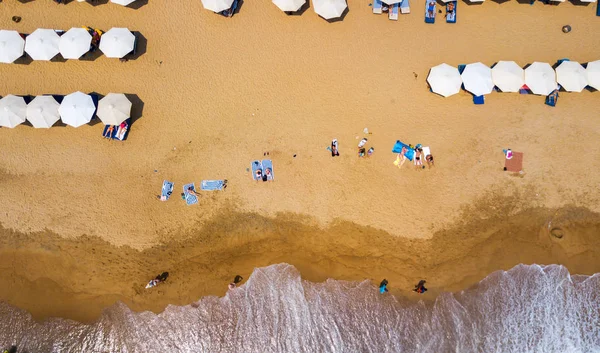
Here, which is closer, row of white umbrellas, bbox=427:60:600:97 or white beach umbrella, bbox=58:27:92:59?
row of white umbrellas, bbox=427:60:600:97

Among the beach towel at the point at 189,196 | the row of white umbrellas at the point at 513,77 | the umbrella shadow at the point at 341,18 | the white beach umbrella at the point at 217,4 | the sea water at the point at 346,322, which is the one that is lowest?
the sea water at the point at 346,322

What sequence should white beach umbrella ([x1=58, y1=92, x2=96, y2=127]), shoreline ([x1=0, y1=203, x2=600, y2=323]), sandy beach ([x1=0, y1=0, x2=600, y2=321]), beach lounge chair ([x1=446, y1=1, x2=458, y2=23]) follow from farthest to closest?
beach lounge chair ([x1=446, y1=1, x2=458, y2=23]), sandy beach ([x1=0, y1=0, x2=600, y2=321]), shoreline ([x1=0, y1=203, x2=600, y2=323]), white beach umbrella ([x1=58, y1=92, x2=96, y2=127])

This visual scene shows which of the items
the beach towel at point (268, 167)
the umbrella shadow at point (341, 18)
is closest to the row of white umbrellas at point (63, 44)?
the beach towel at point (268, 167)

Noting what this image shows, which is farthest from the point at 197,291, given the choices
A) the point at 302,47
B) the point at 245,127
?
the point at 302,47

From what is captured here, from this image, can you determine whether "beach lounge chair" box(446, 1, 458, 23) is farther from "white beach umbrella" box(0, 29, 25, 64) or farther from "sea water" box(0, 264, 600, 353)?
"white beach umbrella" box(0, 29, 25, 64)

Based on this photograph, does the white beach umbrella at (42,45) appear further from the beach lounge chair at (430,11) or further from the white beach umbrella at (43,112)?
the beach lounge chair at (430,11)

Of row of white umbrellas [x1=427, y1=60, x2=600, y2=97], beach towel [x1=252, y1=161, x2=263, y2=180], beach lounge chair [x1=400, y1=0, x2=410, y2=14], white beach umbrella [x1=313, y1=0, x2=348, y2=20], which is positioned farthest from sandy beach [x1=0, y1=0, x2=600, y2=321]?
white beach umbrella [x1=313, y1=0, x2=348, y2=20]
